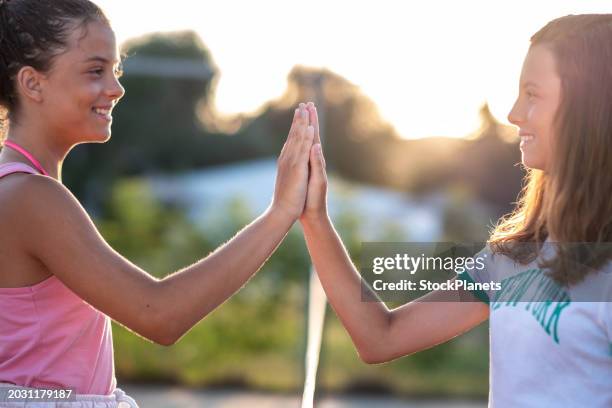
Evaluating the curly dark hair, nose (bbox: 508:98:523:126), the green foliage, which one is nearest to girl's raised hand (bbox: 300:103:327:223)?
nose (bbox: 508:98:523:126)

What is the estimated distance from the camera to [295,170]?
2068 millimetres

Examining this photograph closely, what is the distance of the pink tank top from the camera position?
1.66 metres

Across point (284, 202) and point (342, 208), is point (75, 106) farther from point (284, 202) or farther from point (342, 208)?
point (342, 208)

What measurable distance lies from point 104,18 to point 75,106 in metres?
0.20

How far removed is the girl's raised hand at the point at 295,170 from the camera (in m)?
2.01

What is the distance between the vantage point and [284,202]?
201 centimetres

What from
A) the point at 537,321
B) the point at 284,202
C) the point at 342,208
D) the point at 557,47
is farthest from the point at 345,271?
the point at 342,208

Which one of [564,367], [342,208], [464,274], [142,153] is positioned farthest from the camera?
[142,153]

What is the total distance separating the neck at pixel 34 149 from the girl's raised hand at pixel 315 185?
1.86 ft

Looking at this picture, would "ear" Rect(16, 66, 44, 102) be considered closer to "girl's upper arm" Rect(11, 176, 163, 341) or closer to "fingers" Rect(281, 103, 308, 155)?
"girl's upper arm" Rect(11, 176, 163, 341)

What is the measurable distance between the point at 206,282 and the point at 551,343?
0.64 metres

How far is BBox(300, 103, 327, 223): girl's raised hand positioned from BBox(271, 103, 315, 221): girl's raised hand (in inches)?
0.7

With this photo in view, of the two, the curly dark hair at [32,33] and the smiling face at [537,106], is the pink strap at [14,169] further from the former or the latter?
the smiling face at [537,106]

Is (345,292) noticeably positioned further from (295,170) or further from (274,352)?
(274,352)
